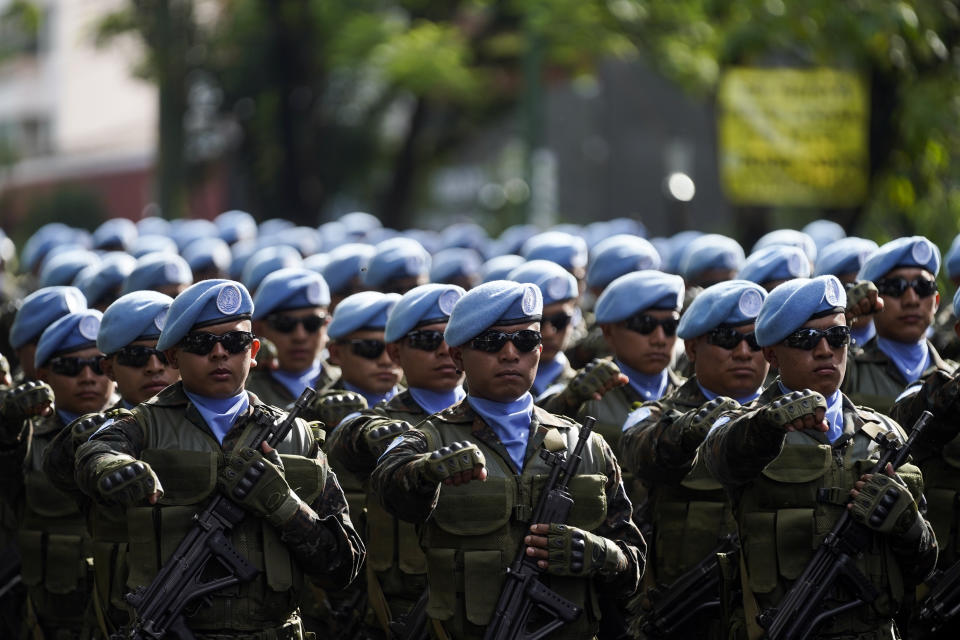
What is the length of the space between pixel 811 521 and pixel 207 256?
7.42 meters

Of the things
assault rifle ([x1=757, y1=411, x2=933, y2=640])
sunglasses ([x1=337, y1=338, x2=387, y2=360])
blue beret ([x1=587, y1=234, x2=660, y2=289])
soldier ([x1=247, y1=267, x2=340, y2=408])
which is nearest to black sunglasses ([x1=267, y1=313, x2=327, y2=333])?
soldier ([x1=247, y1=267, x2=340, y2=408])

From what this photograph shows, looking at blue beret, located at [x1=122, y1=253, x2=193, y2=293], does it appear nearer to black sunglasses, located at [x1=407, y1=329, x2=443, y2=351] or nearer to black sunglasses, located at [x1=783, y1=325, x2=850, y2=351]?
black sunglasses, located at [x1=407, y1=329, x2=443, y2=351]

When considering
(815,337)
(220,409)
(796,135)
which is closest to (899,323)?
(815,337)

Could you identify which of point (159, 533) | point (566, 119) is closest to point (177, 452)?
point (159, 533)

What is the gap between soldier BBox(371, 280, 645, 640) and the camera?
6.32m

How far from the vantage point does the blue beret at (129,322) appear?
299 inches

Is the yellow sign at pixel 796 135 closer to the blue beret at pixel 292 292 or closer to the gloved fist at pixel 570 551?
the blue beret at pixel 292 292

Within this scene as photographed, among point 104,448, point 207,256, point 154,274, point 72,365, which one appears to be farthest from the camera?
point 207,256

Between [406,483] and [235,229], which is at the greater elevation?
[406,483]

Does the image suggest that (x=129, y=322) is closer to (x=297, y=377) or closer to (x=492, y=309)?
(x=492, y=309)

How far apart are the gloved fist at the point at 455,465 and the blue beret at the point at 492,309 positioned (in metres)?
0.70

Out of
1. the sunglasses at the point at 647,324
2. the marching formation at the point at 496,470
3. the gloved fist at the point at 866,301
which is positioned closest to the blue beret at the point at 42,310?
the marching formation at the point at 496,470

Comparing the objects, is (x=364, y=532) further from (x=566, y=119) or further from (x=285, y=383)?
(x=566, y=119)

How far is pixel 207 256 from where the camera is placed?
13.4 metres
